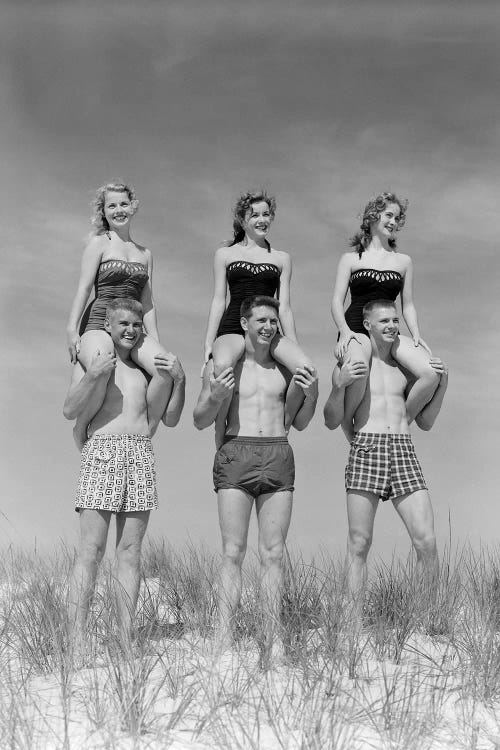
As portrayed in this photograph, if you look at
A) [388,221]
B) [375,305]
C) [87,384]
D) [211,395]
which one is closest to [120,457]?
[87,384]

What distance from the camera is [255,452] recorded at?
6910 mm

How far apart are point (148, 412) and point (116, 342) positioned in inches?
26.6

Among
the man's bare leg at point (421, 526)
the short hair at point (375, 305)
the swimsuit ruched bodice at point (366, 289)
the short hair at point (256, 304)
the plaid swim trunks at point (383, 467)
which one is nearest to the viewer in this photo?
the short hair at point (256, 304)

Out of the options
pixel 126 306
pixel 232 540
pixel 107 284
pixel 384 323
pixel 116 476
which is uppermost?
pixel 107 284

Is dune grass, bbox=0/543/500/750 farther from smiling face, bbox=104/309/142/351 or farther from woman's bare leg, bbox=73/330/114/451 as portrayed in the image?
smiling face, bbox=104/309/142/351

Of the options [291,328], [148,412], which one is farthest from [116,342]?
[291,328]

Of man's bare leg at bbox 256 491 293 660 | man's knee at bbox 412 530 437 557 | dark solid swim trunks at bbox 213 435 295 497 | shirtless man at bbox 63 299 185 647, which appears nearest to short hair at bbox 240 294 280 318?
shirtless man at bbox 63 299 185 647

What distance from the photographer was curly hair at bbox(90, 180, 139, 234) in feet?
26.1

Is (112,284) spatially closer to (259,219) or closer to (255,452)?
(259,219)

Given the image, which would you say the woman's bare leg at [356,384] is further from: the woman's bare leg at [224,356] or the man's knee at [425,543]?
the man's knee at [425,543]

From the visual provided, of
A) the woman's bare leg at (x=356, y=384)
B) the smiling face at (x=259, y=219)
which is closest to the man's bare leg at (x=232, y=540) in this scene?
the woman's bare leg at (x=356, y=384)

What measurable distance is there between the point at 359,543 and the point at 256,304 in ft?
7.67

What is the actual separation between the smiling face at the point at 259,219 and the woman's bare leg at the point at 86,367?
180cm

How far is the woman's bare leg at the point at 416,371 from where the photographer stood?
783 cm
